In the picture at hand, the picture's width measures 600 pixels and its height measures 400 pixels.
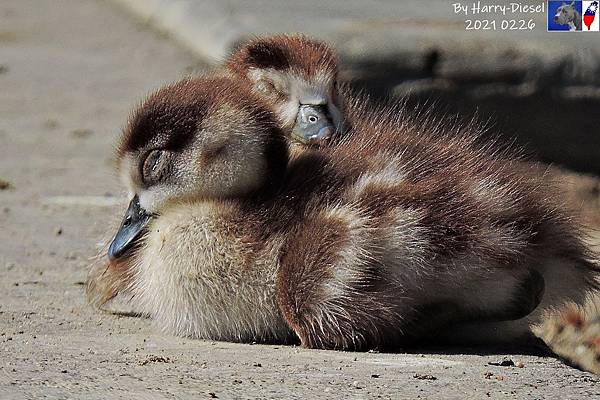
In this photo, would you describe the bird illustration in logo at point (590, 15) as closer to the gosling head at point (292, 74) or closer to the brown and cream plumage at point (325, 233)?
the gosling head at point (292, 74)

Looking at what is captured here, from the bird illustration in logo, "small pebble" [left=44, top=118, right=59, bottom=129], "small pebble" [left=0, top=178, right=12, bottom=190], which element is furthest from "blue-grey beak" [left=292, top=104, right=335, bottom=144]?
"small pebble" [left=44, top=118, right=59, bottom=129]

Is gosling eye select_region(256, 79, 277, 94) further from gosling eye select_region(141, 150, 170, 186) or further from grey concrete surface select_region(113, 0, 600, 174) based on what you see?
grey concrete surface select_region(113, 0, 600, 174)

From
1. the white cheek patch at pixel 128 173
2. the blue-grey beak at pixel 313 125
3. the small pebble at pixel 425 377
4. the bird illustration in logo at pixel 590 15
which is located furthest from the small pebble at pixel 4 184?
the small pebble at pixel 425 377

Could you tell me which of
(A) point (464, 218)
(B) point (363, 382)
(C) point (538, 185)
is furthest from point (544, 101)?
(B) point (363, 382)

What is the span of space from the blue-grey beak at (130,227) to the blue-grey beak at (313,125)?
70cm

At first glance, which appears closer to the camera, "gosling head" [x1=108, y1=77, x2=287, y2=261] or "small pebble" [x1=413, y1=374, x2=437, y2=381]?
"small pebble" [x1=413, y1=374, x2=437, y2=381]

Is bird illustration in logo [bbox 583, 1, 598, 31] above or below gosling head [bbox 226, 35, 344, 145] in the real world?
above

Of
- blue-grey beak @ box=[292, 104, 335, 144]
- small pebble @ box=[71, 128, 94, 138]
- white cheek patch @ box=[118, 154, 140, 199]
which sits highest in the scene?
blue-grey beak @ box=[292, 104, 335, 144]

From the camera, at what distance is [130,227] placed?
4.44m

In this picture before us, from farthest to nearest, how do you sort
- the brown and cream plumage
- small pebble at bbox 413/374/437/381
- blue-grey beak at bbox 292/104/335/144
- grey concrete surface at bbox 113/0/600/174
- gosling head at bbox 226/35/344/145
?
grey concrete surface at bbox 113/0/600/174, gosling head at bbox 226/35/344/145, blue-grey beak at bbox 292/104/335/144, the brown and cream plumage, small pebble at bbox 413/374/437/381

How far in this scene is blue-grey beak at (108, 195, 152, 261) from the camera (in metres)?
4.41

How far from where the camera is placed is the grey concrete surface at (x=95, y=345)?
3.47 m

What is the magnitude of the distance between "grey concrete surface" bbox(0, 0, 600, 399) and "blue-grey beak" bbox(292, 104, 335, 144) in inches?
30.1

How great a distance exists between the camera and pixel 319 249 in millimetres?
3973
